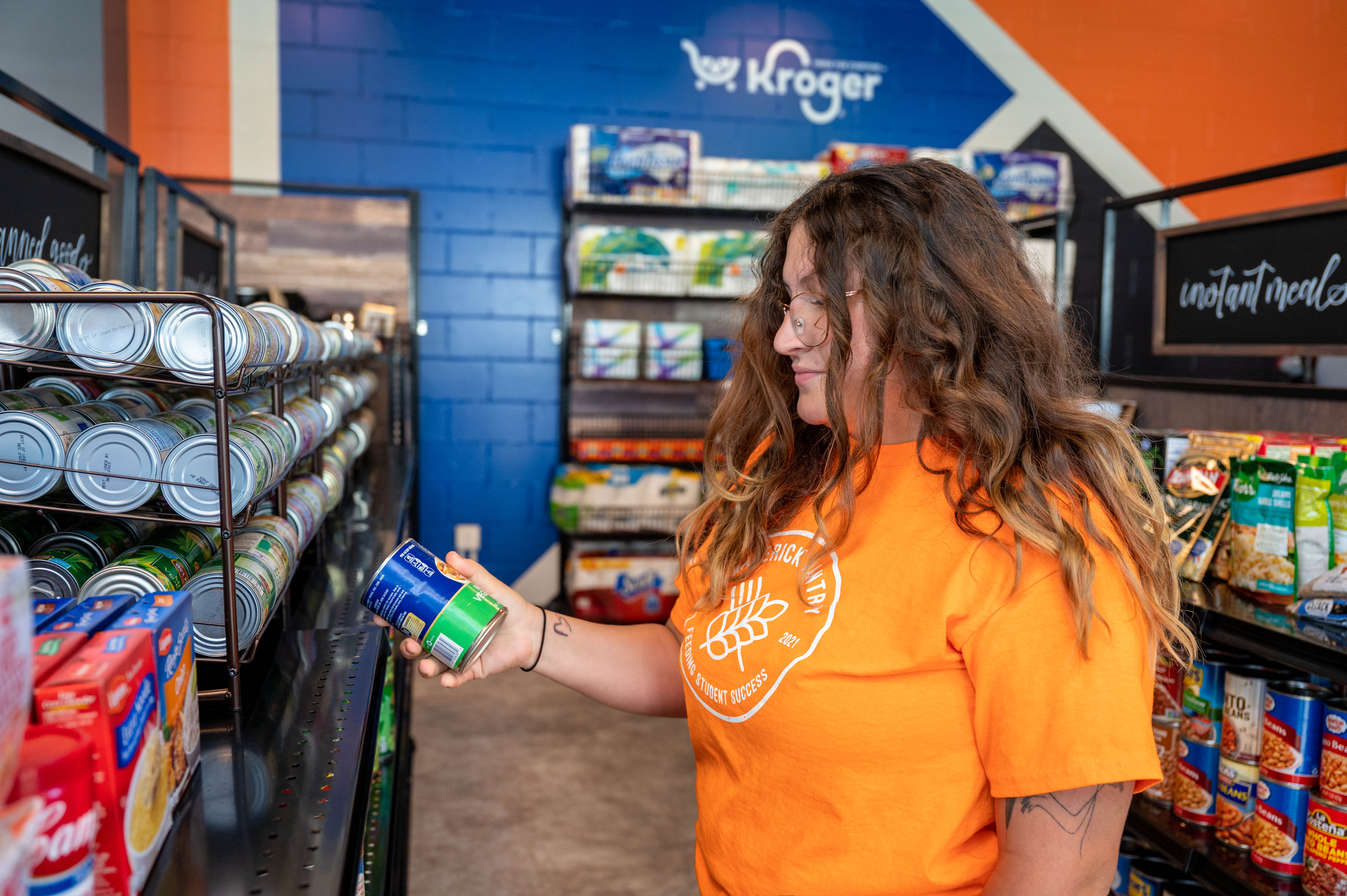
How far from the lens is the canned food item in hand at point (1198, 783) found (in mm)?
1826

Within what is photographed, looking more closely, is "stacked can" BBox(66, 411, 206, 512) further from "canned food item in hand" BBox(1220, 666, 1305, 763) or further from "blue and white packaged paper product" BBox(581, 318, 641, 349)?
"blue and white packaged paper product" BBox(581, 318, 641, 349)

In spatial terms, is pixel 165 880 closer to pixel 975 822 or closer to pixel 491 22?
pixel 975 822

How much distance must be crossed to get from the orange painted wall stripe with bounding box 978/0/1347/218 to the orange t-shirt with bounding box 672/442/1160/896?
5.21 m

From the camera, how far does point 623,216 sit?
5176 millimetres

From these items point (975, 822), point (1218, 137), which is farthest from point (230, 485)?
point (1218, 137)

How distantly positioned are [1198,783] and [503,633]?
1.42 m

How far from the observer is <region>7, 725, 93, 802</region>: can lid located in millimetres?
595

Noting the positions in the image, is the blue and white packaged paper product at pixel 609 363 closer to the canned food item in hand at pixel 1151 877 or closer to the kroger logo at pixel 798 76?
the kroger logo at pixel 798 76

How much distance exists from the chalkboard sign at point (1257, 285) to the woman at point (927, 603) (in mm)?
1193

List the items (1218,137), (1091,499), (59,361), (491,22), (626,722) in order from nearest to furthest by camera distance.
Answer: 1. (1091,499)
2. (59,361)
3. (626,722)
4. (491,22)
5. (1218,137)

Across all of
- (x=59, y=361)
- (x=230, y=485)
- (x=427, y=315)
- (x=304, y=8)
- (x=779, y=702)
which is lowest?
(x=779, y=702)

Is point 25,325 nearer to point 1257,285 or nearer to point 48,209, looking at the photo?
point 48,209

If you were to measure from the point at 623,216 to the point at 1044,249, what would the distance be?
7.16 feet

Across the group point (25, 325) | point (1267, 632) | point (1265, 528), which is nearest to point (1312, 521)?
point (1265, 528)
